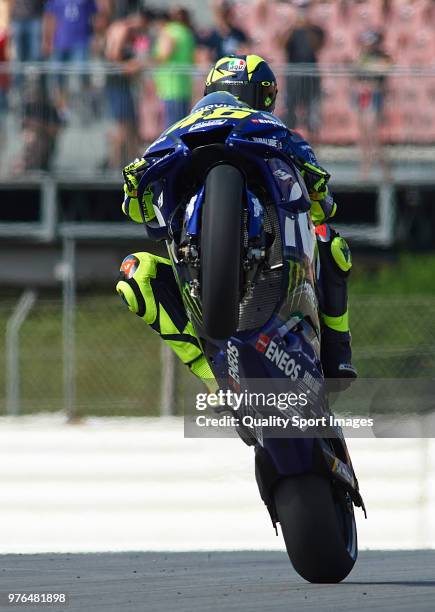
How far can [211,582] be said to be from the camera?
5527 mm

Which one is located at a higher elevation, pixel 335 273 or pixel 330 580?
pixel 335 273

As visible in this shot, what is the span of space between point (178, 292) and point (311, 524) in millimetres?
975

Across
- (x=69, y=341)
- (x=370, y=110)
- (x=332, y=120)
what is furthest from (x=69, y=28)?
(x=69, y=341)

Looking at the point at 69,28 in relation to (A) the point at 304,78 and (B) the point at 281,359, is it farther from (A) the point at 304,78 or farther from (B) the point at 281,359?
(B) the point at 281,359

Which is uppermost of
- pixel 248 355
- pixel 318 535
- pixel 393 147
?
pixel 248 355

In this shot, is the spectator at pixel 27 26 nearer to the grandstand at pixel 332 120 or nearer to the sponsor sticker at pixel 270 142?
the grandstand at pixel 332 120

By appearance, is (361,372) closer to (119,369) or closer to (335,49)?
(119,369)

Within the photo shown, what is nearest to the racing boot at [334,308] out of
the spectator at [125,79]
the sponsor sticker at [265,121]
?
the sponsor sticker at [265,121]

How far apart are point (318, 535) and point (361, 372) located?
18.3 feet

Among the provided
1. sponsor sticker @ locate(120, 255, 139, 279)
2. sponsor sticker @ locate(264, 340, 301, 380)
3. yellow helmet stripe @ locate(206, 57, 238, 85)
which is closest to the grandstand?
yellow helmet stripe @ locate(206, 57, 238, 85)

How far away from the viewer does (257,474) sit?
523 cm

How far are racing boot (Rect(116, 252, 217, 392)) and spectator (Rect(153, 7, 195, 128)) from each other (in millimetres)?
8141

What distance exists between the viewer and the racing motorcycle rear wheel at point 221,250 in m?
4.73

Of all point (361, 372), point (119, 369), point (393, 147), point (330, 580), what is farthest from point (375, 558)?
point (393, 147)
